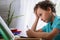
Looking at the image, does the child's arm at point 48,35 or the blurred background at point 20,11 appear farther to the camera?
the blurred background at point 20,11

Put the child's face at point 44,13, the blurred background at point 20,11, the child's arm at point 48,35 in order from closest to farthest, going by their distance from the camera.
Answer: the child's arm at point 48,35 < the child's face at point 44,13 < the blurred background at point 20,11

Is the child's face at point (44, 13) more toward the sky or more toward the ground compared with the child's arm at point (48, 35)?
more toward the sky

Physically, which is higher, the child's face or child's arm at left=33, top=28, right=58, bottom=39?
the child's face

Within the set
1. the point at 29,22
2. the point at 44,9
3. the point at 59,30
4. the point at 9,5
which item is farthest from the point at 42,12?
the point at 9,5

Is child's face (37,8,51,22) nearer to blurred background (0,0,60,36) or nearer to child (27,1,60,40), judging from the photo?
child (27,1,60,40)

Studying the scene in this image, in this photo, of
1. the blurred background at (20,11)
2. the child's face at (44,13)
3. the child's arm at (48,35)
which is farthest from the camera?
the blurred background at (20,11)

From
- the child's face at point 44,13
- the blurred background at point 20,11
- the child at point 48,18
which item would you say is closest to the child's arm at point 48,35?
the child at point 48,18

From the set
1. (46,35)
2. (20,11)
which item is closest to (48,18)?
(46,35)

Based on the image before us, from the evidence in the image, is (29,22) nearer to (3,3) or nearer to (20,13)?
(20,13)

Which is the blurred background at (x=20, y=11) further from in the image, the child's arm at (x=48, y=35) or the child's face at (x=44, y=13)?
the child's arm at (x=48, y=35)

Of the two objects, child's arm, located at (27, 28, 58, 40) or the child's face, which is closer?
child's arm, located at (27, 28, 58, 40)

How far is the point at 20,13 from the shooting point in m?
2.22

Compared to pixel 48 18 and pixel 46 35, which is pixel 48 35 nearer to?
pixel 46 35

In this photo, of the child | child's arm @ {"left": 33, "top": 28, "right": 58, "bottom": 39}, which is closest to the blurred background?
the child
